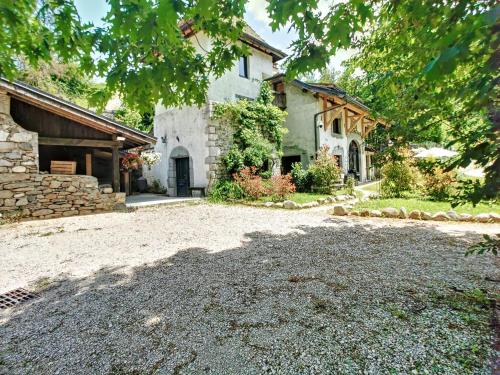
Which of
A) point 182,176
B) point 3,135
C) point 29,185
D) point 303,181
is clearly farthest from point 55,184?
point 303,181

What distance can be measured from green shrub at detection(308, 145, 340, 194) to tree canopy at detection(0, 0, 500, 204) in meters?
8.53

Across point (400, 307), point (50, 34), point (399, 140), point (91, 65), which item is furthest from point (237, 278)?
point (50, 34)

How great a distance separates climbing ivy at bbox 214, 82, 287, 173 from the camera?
11.9 m

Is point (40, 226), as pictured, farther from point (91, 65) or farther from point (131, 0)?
point (131, 0)

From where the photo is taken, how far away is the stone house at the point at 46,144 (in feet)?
23.9

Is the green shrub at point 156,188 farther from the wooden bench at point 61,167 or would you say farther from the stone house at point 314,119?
the stone house at point 314,119

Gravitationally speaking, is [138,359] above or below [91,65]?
below

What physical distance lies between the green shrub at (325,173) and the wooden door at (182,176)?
6404mm

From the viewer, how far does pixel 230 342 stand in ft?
6.84

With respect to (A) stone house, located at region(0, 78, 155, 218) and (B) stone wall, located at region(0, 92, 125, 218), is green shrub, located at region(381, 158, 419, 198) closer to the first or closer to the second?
(A) stone house, located at region(0, 78, 155, 218)

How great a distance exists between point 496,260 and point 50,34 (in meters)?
6.67

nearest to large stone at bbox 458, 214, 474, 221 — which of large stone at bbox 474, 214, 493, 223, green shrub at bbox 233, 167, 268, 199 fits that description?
large stone at bbox 474, 214, 493, 223

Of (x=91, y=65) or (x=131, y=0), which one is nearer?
(x=131, y=0)

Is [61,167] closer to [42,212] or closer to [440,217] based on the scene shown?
[42,212]
